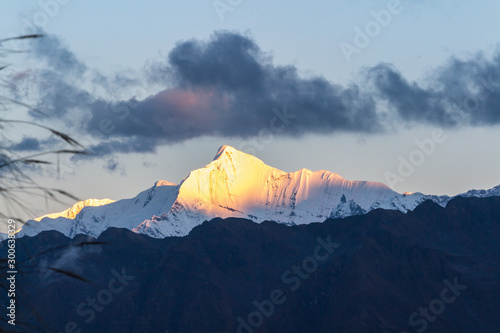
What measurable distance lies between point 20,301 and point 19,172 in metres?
1.23

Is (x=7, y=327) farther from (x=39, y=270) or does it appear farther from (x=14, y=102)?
(x=14, y=102)

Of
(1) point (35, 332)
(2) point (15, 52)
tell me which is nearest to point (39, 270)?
(2) point (15, 52)

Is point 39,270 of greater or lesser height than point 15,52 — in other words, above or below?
below

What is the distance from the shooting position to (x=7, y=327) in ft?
29.5

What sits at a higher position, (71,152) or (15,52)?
(15,52)

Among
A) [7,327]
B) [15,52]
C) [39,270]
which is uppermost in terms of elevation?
[15,52]

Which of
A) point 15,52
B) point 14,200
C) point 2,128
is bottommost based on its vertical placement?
point 14,200

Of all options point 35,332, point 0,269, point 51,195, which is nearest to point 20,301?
point 0,269

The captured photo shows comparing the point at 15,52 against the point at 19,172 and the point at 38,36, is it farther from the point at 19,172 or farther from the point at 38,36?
the point at 19,172

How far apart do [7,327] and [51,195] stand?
4.47 ft

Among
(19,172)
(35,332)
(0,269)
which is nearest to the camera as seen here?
(0,269)

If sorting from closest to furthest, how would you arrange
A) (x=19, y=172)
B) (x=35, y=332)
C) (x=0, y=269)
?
(x=0, y=269) < (x=19, y=172) < (x=35, y=332)

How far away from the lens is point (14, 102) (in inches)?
357

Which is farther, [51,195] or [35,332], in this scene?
[35,332]
